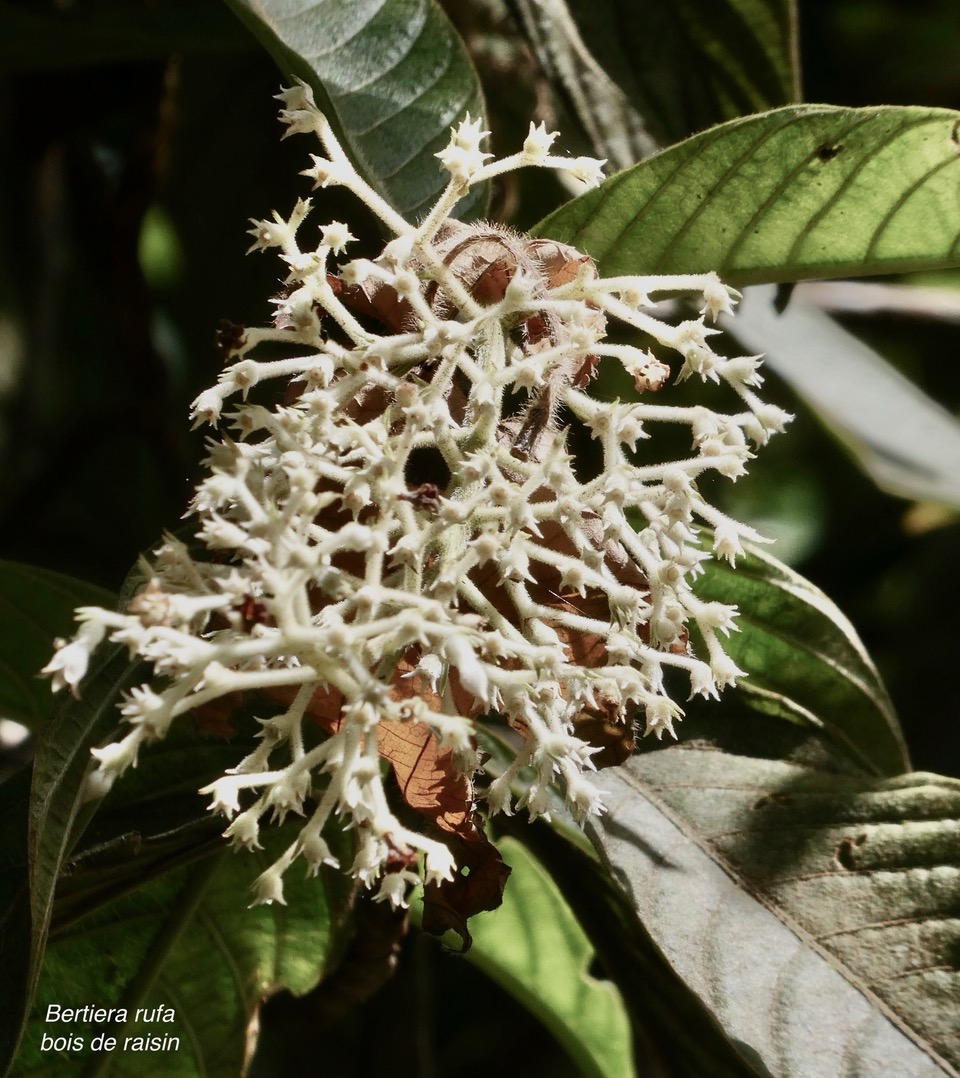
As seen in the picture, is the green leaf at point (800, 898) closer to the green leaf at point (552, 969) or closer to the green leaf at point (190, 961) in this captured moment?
the green leaf at point (190, 961)

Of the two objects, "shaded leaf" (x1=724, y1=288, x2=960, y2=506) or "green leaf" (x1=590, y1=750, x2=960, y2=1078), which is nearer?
"green leaf" (x1=590, y1=750, x2=960, y2=1078)

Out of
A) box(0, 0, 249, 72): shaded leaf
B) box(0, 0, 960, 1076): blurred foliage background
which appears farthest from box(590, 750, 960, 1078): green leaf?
box(0, 0, 249, 72): shaded leaf

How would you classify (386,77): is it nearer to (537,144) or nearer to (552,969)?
(537,144)

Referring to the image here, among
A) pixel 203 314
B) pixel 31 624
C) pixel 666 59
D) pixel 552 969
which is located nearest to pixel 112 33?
pixel 203 314

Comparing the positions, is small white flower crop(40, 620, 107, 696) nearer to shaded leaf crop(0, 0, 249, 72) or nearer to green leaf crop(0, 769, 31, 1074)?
green leaf crop(0, 769, 31, 1074)

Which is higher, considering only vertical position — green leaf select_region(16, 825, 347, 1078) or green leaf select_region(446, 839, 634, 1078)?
green leaf select_region(446, 839, 634, 1078)

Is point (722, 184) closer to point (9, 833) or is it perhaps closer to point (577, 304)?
point (577, 304)
